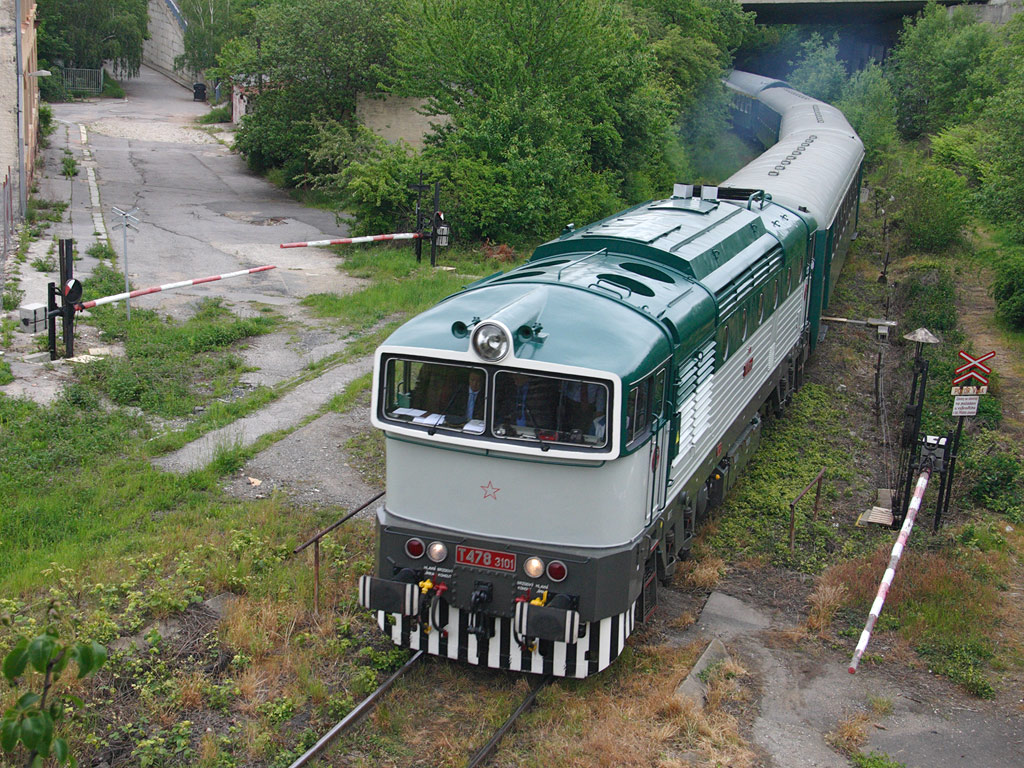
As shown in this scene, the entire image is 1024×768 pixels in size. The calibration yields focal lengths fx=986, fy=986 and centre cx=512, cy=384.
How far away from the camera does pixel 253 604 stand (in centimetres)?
891

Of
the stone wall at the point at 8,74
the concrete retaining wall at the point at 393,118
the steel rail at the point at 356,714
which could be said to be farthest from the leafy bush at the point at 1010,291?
the stone wall at the point at 8,74

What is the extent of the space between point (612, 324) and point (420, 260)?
16.4 meters

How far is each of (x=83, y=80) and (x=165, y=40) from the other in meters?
13.6

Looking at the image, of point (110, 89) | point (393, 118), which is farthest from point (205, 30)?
point (393, 118)

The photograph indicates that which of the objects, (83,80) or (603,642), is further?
(83,80)

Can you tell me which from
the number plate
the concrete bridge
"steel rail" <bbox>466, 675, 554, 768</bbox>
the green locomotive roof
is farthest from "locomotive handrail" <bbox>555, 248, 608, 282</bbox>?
the concrete bridge

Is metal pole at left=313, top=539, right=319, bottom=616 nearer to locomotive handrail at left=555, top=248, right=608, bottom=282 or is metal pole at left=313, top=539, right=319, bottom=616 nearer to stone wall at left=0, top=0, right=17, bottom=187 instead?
locomotive handrail at left=555, top=248, right=608, bottom=282

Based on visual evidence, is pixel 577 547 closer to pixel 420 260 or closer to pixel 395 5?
pixel 420 260

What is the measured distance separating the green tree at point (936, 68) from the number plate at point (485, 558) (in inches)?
1570

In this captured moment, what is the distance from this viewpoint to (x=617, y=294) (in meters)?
8.56

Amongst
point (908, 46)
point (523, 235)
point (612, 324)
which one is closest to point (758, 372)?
point (612, 324)

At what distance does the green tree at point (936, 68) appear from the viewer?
44500mm

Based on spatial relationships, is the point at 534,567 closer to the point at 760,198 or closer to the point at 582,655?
the point at 582,655

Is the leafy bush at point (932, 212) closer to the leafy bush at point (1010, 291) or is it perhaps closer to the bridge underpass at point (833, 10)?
the leafy bush at point (1010, 291)
